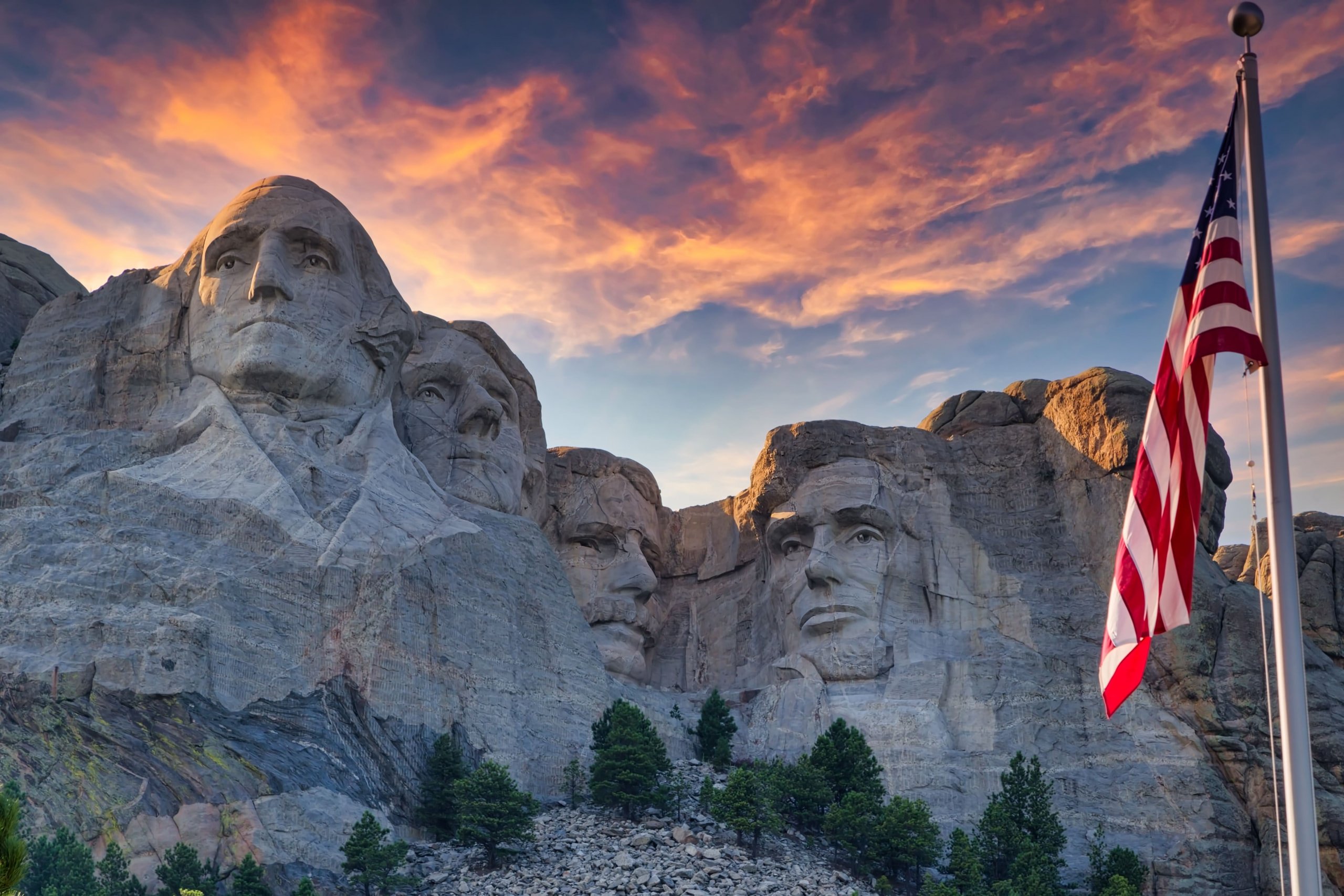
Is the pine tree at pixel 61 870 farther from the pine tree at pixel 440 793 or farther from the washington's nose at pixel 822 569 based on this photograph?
the washington's nose at pixel 822 569

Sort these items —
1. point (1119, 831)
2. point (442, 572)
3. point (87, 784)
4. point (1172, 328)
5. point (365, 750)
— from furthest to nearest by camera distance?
point (1119, 831) → point (442, 572) → point (365, 750) → point (87, 784) → point (1172, 328)

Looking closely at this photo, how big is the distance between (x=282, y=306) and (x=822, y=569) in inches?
520

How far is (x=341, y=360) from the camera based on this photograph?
28500mm

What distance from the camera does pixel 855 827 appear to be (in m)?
25.7

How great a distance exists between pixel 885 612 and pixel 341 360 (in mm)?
13144

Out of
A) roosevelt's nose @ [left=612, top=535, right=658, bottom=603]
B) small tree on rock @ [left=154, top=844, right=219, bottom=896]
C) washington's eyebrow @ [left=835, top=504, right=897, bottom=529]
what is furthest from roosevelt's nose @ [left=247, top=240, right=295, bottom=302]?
washington's eyebrow @ [left=835, top=504, right=897, bottom=529]

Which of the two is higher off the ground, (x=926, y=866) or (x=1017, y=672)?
(x=1017, y=672)

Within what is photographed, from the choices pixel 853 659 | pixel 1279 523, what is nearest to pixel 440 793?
pixel 853 659

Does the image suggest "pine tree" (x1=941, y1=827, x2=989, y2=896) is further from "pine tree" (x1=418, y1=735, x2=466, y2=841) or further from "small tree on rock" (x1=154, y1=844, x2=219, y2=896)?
"small tree on rock" (x1=154, y1=844, x2=219, y2=896)

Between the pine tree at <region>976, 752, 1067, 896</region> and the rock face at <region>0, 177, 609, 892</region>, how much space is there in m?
7.54

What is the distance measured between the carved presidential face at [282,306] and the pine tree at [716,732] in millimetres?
9593

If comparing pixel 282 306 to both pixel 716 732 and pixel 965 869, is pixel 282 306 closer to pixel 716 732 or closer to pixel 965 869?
pixel 716 732

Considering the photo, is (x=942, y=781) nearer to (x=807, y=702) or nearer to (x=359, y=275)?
(x=807, y=702)

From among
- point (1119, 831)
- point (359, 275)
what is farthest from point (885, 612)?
point (359, 275)
